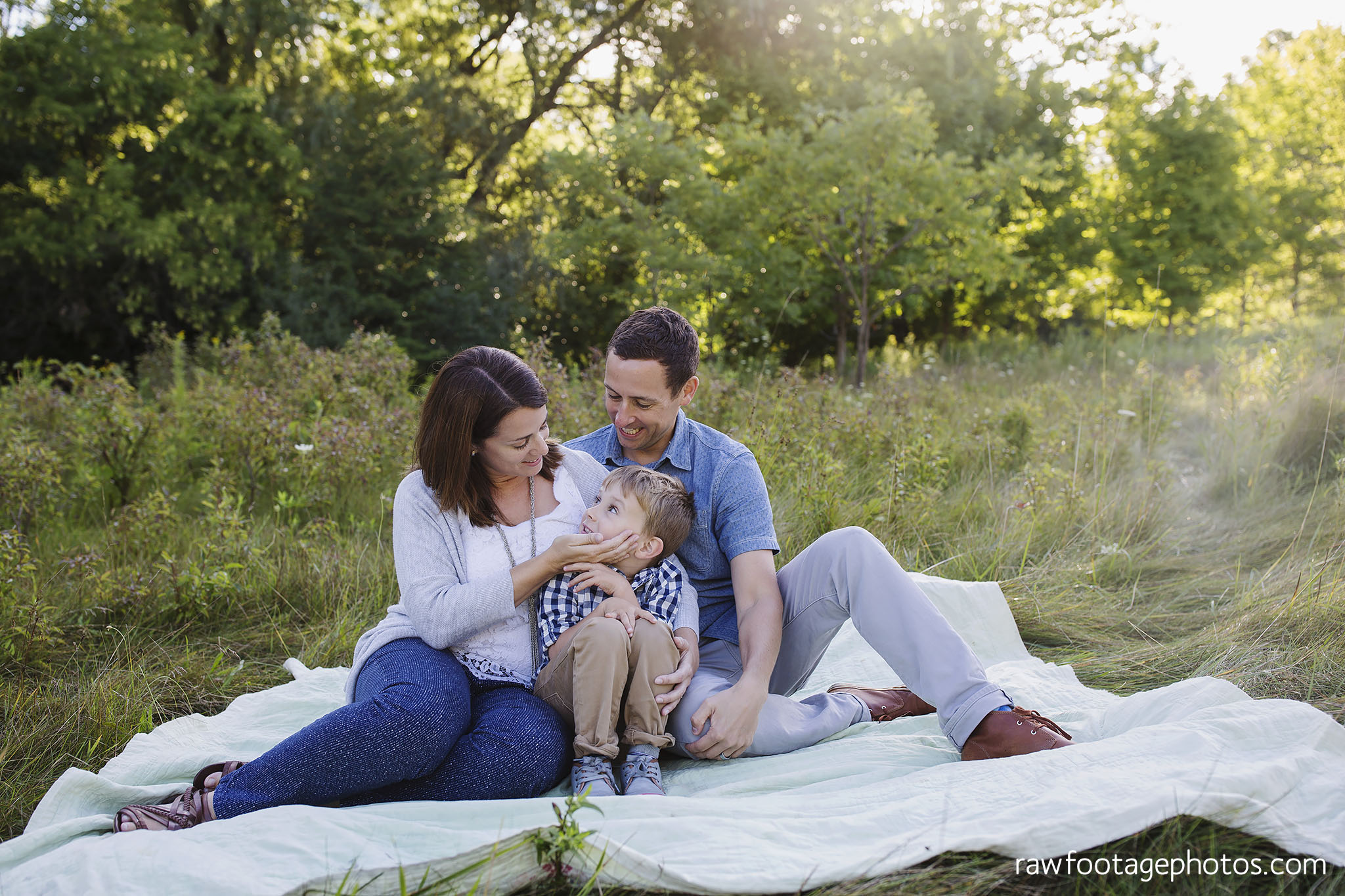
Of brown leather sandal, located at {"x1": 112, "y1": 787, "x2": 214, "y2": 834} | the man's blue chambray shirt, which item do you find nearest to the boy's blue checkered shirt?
the man's blue chambray shirt

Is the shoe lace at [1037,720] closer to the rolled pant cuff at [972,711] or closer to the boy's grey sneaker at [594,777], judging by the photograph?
the rolled pant cuff at [972,711]

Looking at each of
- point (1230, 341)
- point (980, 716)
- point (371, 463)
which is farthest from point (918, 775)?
point (1230, 341)

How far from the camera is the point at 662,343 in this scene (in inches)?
103

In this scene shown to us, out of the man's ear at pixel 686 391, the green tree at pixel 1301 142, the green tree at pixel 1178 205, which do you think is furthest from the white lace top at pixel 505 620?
the green tree at pixel 1301 142

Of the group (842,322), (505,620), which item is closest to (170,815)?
(505,620)

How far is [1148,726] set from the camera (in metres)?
2.24

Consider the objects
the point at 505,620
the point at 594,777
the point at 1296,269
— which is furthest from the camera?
the point at 1296,269

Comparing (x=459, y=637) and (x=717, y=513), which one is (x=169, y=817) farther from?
(x=717, y=513)

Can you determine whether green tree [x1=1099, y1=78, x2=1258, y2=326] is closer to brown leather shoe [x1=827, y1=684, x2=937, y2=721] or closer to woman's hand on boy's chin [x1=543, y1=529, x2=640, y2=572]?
brown leather shoe [x1=827, y1=684, x2=937, y2=721]

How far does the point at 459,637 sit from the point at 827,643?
1022 mm

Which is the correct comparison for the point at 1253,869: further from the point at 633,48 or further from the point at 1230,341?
the point at 633,48

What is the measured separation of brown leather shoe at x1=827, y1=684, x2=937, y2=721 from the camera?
282 cm

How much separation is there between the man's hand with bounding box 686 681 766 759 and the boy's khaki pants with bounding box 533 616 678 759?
9cm

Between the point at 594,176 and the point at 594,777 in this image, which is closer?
the point at 594,777
